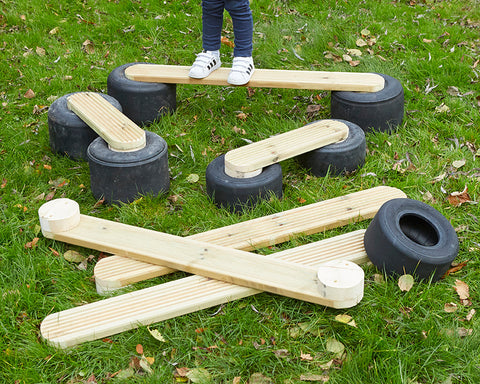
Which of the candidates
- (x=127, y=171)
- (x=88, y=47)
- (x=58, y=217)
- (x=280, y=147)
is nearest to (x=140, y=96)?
(x=127, y=171)

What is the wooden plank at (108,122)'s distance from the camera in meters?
3.17

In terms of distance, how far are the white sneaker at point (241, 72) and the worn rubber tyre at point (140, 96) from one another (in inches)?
23.5

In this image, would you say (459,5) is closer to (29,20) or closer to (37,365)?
(29,20)

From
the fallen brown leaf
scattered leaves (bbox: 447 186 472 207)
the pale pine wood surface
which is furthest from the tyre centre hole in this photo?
the pale pine wood surface

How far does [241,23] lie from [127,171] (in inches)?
60.6

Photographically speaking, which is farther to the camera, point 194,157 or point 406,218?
point 194,157

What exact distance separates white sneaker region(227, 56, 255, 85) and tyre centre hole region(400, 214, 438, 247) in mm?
1720

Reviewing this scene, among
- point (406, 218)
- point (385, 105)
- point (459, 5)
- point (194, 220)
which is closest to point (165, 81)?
point (194, 220)

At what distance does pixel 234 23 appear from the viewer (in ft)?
12.8

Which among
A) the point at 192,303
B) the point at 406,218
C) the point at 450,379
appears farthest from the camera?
the point at 406,218

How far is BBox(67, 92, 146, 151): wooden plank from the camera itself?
3.17 metres

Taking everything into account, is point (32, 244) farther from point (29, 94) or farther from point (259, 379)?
point (29, 94)

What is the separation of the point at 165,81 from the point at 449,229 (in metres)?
2.45

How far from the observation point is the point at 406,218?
277 cm
